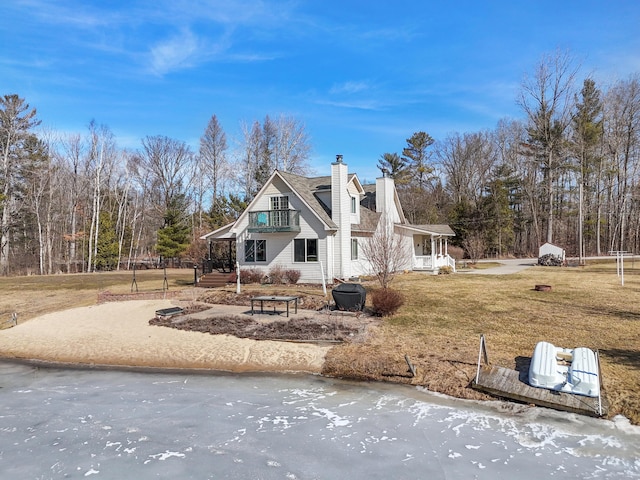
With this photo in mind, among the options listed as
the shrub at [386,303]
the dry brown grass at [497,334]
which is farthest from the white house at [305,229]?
the shrub at [386,303]

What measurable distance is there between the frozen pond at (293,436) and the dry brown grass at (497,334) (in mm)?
789

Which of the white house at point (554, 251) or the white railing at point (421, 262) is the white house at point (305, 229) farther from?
the white house at point (554, 251)

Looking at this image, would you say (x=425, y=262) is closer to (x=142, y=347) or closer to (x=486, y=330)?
(x=486, y=330)

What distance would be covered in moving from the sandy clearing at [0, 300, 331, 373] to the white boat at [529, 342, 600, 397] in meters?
4.69

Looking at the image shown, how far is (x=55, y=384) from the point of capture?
9.37 m

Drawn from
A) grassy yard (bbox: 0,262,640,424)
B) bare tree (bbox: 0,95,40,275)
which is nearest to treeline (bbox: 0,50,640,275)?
bare tree (bbox: 0,95,40,275)

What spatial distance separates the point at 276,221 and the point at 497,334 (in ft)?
47.4

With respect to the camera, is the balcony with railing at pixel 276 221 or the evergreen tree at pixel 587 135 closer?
the balcony with railing at pixel 276 221

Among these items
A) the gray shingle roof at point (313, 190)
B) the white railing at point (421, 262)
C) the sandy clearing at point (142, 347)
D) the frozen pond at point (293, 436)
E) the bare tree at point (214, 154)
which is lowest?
the frozen pond at point (293, 436)

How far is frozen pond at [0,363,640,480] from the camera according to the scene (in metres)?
5.48

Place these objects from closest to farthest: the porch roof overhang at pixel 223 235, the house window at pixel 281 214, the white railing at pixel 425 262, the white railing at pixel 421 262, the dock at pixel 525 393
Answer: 1. the dock at pixel 525 393
2. the house window at pixel 281 214
3. the porch roof overhang at pixel 223 235
4. the white railing at pixel 425 262
5. the white railing at pixel 421 262

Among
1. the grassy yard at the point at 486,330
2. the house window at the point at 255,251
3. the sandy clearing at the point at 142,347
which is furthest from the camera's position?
the house window at the point at 255,251

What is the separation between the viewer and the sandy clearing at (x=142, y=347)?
33.7 ft

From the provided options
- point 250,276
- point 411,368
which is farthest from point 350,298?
point 250,276
